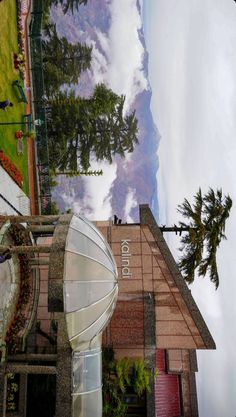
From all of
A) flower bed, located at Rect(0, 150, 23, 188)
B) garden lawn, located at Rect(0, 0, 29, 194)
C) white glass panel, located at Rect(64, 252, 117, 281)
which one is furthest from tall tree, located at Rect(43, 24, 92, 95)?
white glass panel, located at Rect(64, 252, 117, 281)

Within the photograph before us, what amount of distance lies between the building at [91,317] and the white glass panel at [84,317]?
1.6 inches

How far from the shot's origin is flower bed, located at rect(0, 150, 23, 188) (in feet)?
82.4

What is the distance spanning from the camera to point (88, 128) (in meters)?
43.2

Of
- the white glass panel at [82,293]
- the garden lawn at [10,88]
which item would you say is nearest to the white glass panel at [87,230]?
the white glass panel at [82,293]

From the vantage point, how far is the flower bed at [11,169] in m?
25.1

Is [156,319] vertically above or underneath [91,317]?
above

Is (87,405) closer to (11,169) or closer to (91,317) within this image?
(91,317)

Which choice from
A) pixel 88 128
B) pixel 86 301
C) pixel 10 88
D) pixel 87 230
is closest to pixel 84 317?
pixel 86 301

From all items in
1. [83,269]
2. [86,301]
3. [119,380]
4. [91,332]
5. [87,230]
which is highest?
[87,230]

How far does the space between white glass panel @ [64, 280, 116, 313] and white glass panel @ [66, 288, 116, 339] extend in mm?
199

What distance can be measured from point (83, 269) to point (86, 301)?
1.12 metres

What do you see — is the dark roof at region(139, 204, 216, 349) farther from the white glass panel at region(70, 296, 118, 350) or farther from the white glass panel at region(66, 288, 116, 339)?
the white glass panel at region(66, 288, 116, 339)

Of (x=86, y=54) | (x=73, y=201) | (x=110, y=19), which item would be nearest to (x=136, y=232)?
(x=86, y=54)

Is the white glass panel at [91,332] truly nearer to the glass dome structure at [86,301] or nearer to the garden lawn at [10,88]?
the glass dome structure at [86,301]
